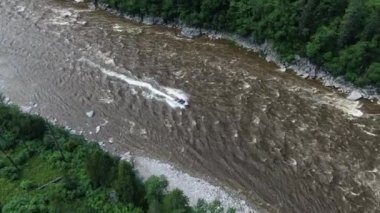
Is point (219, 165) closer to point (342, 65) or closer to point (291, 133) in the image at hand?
point (291, 133)

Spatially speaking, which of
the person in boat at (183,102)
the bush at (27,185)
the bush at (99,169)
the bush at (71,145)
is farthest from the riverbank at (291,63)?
the bush at (27,185)

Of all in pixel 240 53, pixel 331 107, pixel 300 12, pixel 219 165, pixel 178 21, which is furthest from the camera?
pixel 178 21

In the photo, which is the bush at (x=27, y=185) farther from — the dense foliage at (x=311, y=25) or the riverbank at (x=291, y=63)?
the dense foliage at (x=311, y=25)

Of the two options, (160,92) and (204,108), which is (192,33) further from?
(204,108)

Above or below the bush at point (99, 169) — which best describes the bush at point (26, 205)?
below

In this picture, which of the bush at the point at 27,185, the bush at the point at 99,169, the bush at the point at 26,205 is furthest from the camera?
the bush at the point at 27,185

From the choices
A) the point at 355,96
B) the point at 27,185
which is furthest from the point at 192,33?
the point at 27,185

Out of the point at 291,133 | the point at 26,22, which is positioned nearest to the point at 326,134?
the point at 291,133
